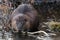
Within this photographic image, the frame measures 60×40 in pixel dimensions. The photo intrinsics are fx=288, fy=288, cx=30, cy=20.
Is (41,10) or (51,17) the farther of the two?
(41,10)

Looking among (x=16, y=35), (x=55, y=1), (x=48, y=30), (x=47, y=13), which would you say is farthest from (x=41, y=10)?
(x=16, y=35)

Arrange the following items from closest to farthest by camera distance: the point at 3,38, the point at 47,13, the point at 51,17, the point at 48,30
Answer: the point at 3,38, the point at 48,30, the point at 51,17, the point at 47,13

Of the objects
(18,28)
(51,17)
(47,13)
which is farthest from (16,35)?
(47,13)

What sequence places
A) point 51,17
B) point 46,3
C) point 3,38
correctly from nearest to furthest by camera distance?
point 3,38
point 51,17
point 46,3

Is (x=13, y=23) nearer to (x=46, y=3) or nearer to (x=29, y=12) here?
(x=29, y=12)

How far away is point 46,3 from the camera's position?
15.2 metres

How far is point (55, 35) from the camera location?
9.02 meters

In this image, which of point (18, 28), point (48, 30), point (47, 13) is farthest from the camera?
point (47, 13)

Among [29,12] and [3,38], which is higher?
[29,12]

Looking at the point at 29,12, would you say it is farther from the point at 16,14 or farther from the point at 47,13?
the point at 47,13

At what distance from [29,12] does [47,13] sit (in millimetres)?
4407

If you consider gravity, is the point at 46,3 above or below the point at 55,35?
above

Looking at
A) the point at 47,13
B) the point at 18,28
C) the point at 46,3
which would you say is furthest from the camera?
the point at 46,3

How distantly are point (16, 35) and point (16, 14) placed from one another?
37.2 inches
